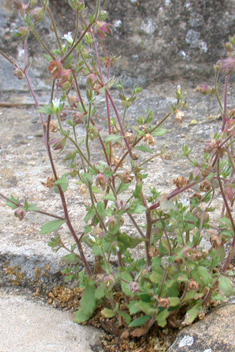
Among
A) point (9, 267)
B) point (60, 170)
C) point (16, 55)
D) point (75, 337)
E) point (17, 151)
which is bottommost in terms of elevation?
point (75, 337)

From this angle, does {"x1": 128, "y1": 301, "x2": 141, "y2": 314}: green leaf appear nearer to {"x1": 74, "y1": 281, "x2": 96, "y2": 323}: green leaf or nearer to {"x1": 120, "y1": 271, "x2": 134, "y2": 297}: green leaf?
{"x1": 120, "y1": 271, "x2": 134, "y2": 297}: green leaf

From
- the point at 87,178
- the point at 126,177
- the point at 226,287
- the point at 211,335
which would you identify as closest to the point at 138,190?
the point at 126,177

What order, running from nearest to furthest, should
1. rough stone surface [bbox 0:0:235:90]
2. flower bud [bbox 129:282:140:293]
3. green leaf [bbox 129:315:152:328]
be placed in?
flower bud [bbox 129:282:140:293]
green leaf [bbox 129:315:152:328]
rough stone surface [bbox 0:0:235:90]

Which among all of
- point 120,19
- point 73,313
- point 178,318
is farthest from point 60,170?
point 120,19

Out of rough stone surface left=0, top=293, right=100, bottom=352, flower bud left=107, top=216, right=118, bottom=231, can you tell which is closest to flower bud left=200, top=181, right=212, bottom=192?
flower bud left=107, top=216, right=118, bottom=231

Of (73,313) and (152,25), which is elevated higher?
(152,25)

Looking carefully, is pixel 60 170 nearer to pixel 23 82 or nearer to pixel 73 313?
pixel 73 313
